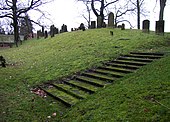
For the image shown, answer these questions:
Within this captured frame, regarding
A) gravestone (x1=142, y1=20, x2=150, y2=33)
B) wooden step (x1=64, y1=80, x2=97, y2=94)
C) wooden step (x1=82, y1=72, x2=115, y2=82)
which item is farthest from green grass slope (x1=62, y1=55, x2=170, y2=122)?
gravestone (x1=142, y1=20, x2=150, y2=33)

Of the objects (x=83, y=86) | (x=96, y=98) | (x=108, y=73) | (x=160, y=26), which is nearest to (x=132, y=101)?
(x=96, y=98)

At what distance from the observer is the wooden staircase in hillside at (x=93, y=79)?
28.6 ft

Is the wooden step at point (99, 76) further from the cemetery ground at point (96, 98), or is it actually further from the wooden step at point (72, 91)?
the wooden step at point (72, 91)

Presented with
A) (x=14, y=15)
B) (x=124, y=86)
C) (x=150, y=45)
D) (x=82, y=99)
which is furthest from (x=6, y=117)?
(x=14, y=15)

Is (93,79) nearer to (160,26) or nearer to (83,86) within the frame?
(83,86)

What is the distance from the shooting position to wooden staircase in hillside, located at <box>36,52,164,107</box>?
8.70 m

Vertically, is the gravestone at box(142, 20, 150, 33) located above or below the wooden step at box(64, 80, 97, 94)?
above

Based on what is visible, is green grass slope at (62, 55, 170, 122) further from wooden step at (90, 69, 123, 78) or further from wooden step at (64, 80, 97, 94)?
wooden step at (90, 69, 123, 78)

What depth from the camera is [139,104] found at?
6184 millimetres

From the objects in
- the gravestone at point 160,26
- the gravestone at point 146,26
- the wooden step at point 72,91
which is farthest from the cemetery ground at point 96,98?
the gravestone at point 146,26

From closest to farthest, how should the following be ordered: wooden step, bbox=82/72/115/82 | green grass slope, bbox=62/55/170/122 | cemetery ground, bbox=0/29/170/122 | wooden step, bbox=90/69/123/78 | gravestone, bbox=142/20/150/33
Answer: green grass slope, bbox=62/55/170/122
cemetery ground, bbox=0/29/170/122
wooden step, bbox=82/72/115/82
wooden step, bbox=90/69/123/78
gravestone, bbox=142/20/150/33

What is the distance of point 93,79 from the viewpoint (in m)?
9.95

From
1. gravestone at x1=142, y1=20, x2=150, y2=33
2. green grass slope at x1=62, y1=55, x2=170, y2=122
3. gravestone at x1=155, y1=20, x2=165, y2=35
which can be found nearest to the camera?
green grass slope at x1=62, y1=55, x2=170, y2=122

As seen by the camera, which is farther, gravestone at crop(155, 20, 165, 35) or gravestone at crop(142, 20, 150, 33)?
gravestone at crop(142, 20, 150, 33)
